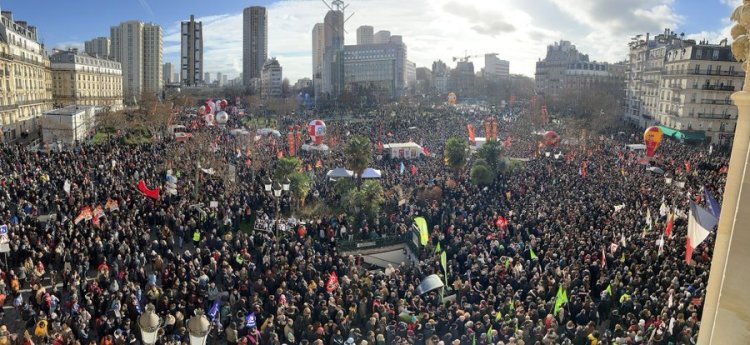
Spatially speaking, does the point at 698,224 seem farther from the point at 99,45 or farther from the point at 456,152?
the point at 99,45

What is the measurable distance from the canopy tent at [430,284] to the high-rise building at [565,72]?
97955mm

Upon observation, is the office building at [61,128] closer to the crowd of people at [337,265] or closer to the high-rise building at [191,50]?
the crowd of people at [337,265]

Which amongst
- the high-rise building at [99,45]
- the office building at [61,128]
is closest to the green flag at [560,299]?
the office building at [61,128]

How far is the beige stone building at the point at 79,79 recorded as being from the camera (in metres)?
70.2

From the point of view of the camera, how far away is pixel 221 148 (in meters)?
36.2

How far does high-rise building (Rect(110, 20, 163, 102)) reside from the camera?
146375 mm

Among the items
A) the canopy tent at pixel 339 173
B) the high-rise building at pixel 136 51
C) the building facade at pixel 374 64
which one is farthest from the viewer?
the high-rise building at pixel 136 51

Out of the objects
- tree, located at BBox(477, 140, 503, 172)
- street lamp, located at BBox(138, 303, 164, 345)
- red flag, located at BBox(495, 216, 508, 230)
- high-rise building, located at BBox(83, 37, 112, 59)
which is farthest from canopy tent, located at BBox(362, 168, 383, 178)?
high-rise building, located at BBox(83, 37, 112, 59)

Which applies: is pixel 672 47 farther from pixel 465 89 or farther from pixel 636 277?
pixel 465 89

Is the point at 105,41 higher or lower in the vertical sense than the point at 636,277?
higher

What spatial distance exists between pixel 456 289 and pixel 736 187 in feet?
35.2

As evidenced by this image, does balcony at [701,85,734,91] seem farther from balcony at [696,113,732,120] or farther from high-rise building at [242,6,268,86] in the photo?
high-rise building at [242,6,268,86]

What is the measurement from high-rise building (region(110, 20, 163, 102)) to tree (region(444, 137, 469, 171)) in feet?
425

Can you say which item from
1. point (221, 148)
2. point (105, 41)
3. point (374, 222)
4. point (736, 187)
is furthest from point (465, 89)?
point (736, 187)
